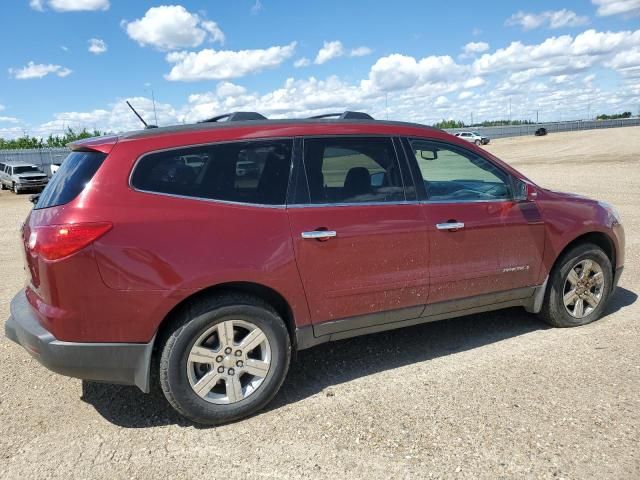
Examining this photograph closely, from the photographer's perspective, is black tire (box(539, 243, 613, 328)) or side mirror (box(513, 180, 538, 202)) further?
black tire (box(539, 243, 613, 328))

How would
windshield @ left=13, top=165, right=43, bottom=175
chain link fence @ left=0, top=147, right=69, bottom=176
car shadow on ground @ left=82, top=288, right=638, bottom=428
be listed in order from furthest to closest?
chain link fence @ left=0, top=147, right=69, bottom=176 < windshield @ left=13, top=165, right=43, bottom=175 < car shadow on ground @ left=82, top=288, right=638, bottom=428

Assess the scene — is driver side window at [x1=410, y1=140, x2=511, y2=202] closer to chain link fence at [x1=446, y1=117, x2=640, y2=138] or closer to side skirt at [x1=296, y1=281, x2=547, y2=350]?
side skirt at [x1=296, y1=281, x2=547, y2=350]

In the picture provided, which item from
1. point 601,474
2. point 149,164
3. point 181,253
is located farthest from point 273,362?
point 601,474

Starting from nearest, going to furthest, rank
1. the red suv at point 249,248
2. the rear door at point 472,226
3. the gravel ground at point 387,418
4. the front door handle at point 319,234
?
1. the gravel ground at point 387,418
2. the red suv at point 249,248
3. the front door handle at point 319,234
4. the rear door at point 472,226

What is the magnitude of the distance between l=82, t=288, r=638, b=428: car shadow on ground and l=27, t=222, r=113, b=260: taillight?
1.19m

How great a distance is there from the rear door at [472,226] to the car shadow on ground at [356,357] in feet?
1.78

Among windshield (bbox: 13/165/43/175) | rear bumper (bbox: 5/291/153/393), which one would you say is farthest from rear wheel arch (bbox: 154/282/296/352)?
windshield (bbox: 13/165/43/175)

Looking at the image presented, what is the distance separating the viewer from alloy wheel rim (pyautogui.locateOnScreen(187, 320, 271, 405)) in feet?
10.4

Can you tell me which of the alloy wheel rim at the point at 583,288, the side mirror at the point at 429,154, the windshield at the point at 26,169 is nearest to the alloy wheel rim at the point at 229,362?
the side mirror at the point at 429,154

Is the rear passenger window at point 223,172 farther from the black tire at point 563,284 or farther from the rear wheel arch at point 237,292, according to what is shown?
the black tire at point 563,284

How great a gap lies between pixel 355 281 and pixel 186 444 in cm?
143

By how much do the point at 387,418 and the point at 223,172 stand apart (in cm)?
180

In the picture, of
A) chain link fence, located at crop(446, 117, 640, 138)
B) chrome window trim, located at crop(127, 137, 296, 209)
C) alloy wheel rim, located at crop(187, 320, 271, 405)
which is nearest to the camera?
chrome window trim, located at crop(127, 137, 296, 209)

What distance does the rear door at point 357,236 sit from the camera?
3.41 m
